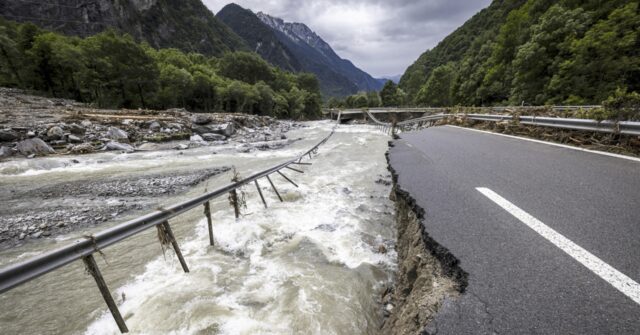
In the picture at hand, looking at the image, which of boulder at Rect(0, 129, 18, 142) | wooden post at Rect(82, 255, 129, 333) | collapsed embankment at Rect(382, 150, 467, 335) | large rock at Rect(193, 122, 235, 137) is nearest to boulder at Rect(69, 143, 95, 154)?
boulder at Rect(0, 129, 18, 142)

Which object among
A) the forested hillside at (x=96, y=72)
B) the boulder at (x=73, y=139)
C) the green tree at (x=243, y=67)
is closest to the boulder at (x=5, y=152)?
the boulder at (x=73, y=139)

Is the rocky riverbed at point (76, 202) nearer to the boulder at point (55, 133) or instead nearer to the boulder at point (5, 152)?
the boulder at point (5, 152)

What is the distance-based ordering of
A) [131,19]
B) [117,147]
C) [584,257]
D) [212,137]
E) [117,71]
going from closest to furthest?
[584,257] < [117,147] < [212,137] < [117,71] < [131,19]

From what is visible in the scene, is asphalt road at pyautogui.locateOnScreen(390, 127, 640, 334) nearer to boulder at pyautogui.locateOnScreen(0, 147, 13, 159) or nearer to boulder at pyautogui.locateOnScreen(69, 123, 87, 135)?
boulder at pyautogui.locateOnScreen(0, 147, 13, 159)

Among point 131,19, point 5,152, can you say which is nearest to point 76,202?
point 5,152

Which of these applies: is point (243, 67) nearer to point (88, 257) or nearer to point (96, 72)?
point (96, 72)

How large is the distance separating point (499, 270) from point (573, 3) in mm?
39127

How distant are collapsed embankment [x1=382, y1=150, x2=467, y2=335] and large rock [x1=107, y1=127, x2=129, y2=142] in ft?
63.0

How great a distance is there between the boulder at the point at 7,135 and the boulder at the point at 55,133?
3.88ft

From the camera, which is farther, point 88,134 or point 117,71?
point 117,71

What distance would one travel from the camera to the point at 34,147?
11602 mm

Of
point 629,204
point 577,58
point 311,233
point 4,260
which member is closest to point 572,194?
point 629,204

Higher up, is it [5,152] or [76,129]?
[76,129]

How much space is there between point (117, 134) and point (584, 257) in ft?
70.0
